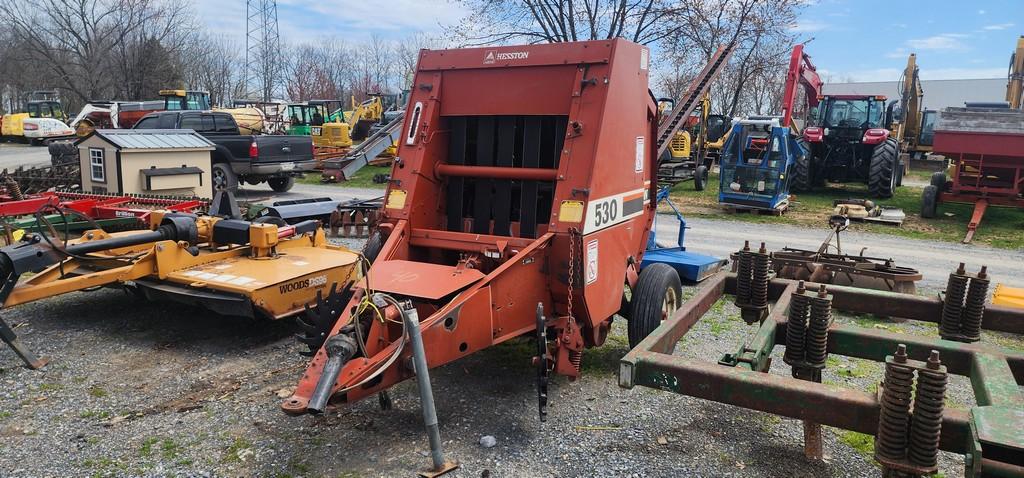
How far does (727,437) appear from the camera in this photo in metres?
4.16

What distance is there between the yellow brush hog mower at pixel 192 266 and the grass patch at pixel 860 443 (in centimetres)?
337

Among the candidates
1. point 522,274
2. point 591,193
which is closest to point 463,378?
point 522,274

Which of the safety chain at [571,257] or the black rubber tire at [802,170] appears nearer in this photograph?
the safety chain at [571,257]

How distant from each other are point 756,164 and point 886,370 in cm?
1225

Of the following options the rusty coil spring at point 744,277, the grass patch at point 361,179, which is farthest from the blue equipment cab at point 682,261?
the grass patch at point 361,179

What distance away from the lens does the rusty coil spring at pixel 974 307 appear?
12.2 feet

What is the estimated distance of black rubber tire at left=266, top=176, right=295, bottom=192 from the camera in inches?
674

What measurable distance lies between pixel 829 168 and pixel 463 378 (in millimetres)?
15462

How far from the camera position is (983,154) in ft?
41.6

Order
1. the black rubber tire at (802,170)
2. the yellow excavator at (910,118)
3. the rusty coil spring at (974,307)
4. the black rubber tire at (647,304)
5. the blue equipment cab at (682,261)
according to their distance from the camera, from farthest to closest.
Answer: the yellow excavator at (910,118) < the black rubber tire at (802,170) < the blue equipment cab at (682,261) < the black rubber tire at (647,304) < the rusty coil spring at (974,307)

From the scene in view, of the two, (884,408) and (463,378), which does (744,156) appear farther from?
(884,408)

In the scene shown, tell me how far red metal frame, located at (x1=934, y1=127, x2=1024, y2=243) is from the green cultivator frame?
384 inches

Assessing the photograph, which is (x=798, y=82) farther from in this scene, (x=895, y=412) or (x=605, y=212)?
(x=895, y=412)

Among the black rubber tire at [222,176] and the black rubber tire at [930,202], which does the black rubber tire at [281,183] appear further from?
the black rubber tire at [930,202]
